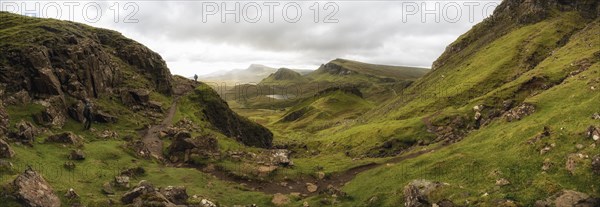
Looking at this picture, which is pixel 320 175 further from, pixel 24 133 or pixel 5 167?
pixel 24 133

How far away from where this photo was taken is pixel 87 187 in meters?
35.0

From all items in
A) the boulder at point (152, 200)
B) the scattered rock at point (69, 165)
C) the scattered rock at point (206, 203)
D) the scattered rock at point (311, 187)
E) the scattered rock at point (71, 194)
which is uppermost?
the scattered rock at point (69, 165)

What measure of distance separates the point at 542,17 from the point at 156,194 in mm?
119211

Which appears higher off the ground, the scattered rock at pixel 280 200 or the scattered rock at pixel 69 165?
the scattered rock at pixel 69 165

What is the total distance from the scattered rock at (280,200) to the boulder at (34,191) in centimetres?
1762

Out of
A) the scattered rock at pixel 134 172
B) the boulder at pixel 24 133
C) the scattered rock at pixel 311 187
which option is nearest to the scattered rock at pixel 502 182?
the scattered rock at pixel 311 187

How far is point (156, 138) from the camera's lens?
57406 millimetres

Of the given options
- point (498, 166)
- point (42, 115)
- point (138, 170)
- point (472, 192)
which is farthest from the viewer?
point (42, 115)

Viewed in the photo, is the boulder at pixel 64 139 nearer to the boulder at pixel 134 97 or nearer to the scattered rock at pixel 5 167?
the scattered rock at pixel 5 167

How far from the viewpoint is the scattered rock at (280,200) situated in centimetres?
3888

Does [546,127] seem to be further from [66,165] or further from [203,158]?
[66,165]

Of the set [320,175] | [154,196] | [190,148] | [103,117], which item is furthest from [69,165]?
[320,175]

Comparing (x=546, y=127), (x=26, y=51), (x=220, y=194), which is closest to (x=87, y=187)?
(x=220, y=194)

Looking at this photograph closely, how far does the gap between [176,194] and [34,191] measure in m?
10.1
